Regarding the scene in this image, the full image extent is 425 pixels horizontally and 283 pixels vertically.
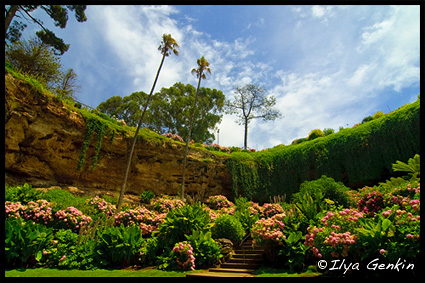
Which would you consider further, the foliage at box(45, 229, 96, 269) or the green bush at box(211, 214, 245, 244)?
the green bush at box(211, 214, 245, 244)

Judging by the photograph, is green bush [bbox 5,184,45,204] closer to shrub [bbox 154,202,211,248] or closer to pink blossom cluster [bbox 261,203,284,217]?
shrub [bbox 154,202,211,248]

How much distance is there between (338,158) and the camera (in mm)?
14859

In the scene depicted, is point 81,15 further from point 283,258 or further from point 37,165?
point 283,258

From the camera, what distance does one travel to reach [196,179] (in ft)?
55.5

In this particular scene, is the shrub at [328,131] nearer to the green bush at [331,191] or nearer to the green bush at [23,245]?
the green bush at [331,191]

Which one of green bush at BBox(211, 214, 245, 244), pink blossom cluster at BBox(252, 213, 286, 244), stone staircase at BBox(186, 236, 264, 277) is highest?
pink blossom cluster at BBox(252, 213, 286, 244)

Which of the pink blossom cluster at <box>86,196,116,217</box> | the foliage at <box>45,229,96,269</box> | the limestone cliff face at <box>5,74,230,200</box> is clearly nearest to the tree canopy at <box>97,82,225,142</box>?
the limestone cliff face at <box>5,74,230,200</box>

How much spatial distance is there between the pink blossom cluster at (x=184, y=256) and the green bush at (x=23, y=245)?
3.21m

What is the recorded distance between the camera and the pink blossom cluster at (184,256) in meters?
5.75

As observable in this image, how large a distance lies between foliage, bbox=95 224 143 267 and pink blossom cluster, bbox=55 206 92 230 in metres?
2.32

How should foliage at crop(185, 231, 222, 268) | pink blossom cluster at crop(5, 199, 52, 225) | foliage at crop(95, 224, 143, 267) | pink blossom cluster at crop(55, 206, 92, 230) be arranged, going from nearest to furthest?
foliage at crop(185, 231, 222, 268)
foliage at crop(95, 224, 143, 267)
pink blossom cluster at crop(5, 199, 52, 225)
pink blossom cluster at crop(55, 206, 92, 230)

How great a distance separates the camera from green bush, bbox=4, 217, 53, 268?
5.38 meters

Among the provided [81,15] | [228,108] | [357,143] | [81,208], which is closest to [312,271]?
[81,208]

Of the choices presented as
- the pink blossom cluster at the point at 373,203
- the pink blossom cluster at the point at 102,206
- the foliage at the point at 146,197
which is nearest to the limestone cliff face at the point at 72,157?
the foliage at the point at 146,197
